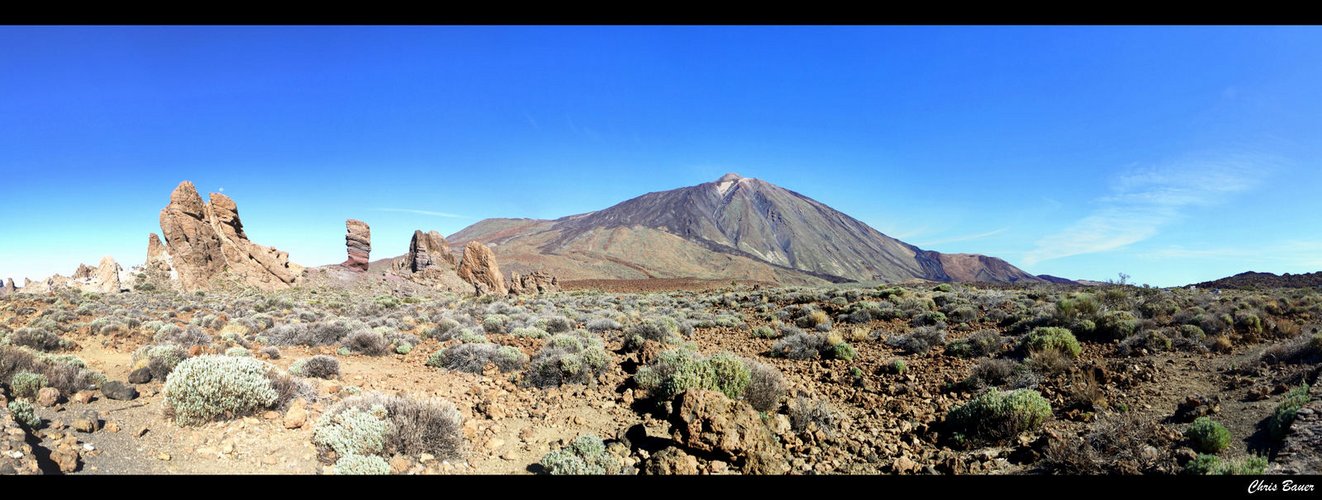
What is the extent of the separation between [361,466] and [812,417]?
473 centimetres

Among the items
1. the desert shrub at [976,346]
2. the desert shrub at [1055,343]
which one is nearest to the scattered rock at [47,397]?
the desert shrub at [976,346]

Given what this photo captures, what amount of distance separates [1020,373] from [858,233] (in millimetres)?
156648

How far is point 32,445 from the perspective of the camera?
3795mm

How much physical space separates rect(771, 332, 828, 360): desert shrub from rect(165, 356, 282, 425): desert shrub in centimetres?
864

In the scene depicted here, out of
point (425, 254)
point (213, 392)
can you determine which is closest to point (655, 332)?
point (213, 392)

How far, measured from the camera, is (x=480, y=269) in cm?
3759

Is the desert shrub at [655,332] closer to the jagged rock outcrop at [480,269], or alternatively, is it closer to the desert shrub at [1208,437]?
the desert shrub at [1208,437]

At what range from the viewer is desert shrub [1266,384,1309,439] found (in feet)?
14.0

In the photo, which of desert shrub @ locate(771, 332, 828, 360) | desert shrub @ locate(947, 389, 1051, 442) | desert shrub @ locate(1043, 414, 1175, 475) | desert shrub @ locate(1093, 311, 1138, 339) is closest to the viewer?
desert shrub @ locate(1043, 414, 1175, 475)

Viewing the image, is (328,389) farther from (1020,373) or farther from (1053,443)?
(1020,373)

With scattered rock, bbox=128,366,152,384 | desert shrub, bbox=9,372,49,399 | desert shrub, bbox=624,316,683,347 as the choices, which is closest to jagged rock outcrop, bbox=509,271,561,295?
desert shrub, bbox=624,316,683,347

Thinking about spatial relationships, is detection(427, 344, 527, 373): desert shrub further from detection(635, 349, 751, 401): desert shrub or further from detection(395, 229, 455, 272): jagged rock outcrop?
detection(395, 229, 455, 272): jagged rock outcrop

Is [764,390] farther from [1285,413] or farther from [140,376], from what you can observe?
[140,376]
